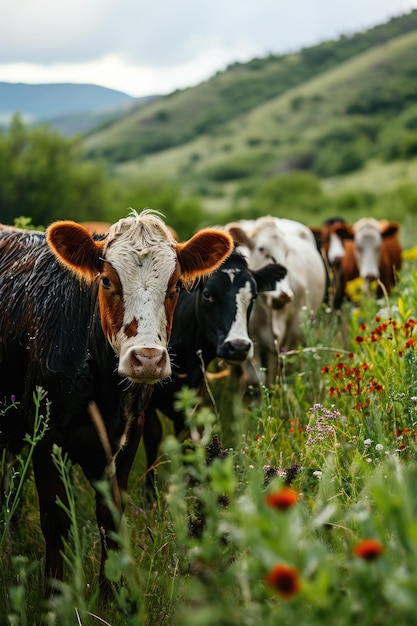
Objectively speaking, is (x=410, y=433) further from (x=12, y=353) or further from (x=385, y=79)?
(x=385, y=79)

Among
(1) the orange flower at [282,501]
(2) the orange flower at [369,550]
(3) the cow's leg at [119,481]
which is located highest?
(1) the orange flower at [282,501]

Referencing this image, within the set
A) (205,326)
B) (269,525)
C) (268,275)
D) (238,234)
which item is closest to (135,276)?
(205,326)

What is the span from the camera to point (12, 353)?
4.16m

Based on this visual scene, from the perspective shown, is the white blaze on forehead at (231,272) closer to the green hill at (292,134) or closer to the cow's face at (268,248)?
the cow's face at (268,248)

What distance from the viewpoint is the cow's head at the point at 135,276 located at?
342cm

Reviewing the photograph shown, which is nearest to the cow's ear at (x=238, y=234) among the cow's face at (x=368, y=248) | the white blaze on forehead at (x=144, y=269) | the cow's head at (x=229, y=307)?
the cow's head at (x=229, y=307)

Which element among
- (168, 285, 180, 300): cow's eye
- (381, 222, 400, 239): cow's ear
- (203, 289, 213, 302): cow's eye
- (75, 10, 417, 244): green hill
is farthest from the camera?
(75, 10, 417, 244): green hill

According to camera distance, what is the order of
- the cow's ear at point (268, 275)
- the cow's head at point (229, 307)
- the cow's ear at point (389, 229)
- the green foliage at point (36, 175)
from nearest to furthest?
the cow's head at point (229, 307)
the cow's ear at point (268, 275)
the cow's ear at point (389, 229)
the green foliage at point (36, 175)

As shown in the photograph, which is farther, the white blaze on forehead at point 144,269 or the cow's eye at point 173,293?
the cow's eye at point 173,293

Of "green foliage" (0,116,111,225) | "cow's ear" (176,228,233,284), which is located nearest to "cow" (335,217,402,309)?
"cow's ear" (176,228,233,284)

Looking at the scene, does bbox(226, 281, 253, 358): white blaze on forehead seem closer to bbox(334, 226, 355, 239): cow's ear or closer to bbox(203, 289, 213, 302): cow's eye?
bbox(203, 289, 213, 302): cow's eye

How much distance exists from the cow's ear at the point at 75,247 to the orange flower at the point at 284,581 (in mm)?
2683

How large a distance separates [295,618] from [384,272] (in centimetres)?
1079

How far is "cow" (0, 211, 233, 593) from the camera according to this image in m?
3.68
